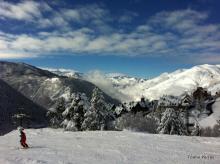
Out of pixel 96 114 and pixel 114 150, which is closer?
pixel 114 150

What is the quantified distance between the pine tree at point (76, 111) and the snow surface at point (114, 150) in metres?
20.8

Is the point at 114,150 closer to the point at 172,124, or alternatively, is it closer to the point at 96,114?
the point at 96,114

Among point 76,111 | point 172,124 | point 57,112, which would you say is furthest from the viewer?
point 57,112

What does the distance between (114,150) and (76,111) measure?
30303 millimetres

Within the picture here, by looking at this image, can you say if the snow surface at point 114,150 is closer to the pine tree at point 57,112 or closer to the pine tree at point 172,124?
the pine tree at point 172,124

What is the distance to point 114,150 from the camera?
23.1 metres

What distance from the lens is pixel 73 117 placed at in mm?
52500

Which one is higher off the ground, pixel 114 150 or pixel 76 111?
pixel 76 111

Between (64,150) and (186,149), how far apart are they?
931 cm

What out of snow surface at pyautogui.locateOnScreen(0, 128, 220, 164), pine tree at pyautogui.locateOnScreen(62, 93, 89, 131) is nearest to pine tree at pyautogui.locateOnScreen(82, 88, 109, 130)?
pine tree at pyautogui.locateOnScreen(62, 93, 89, 131)

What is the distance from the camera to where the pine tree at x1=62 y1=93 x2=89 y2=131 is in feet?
172

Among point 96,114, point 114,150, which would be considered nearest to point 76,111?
point 96,114

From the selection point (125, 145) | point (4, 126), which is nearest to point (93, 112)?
point (125, 145)

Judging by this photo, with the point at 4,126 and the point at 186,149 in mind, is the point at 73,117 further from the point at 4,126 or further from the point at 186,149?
the point at 4,126
